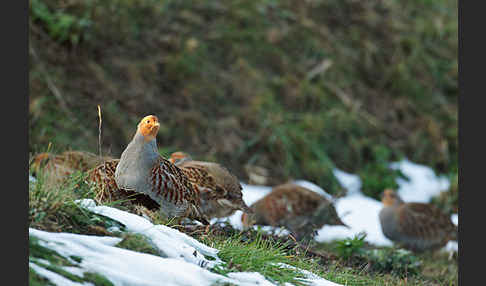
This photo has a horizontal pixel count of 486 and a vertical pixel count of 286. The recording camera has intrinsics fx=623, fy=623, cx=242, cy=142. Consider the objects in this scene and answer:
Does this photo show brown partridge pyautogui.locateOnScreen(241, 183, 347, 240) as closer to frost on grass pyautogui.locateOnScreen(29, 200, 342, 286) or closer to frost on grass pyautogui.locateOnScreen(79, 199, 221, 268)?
frost on grass pyautogui.locateOnScreen(79, 199, 221, 268)

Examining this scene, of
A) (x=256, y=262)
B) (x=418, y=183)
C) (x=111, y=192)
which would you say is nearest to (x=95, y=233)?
(x=256, y=262)

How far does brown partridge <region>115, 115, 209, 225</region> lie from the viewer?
139 inches

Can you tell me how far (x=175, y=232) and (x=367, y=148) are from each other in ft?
19.5

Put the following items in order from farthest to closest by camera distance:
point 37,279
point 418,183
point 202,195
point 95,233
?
point 418,183 → point 202,195 → point 95,233 → point 37,279

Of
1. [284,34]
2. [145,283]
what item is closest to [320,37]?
[284,34]

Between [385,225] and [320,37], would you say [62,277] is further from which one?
[320,37]

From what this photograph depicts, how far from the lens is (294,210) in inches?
232

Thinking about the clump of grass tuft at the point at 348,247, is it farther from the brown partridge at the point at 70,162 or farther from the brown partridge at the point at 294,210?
the brown partridge at the point at 70,162

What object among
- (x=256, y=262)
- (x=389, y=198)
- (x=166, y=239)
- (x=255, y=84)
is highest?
(x=255, y=84)

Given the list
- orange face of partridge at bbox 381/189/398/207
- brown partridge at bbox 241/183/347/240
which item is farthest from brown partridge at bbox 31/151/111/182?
orange face of partridge at bbox 381/189/398/207

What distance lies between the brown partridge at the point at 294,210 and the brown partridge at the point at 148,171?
7.30 ft

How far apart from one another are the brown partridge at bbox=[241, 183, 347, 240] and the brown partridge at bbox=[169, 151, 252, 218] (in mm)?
865

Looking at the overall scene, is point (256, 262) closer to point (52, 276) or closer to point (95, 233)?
point (95, 233)

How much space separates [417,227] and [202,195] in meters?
2.79
